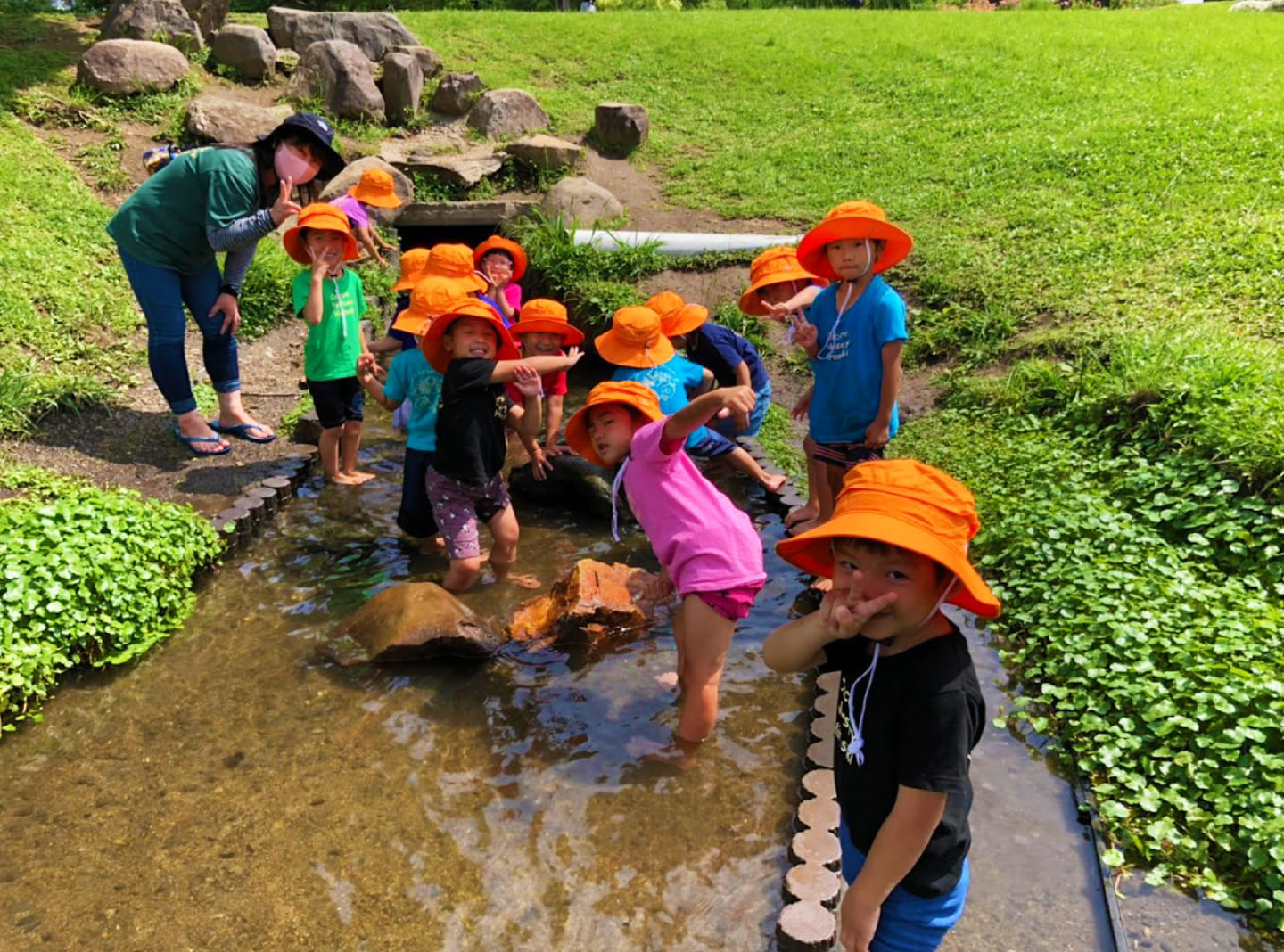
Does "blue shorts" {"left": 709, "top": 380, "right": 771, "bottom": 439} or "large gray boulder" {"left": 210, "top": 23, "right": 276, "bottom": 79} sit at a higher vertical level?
"large gray boulder" {"left": 210, "top": 23, "right": 276, "bottom": 79}

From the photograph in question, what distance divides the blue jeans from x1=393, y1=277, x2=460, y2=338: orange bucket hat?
2.07 meters

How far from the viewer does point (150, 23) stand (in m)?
14.7

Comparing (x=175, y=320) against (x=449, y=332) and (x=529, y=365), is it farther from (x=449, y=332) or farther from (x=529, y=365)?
(x=529, y=365)

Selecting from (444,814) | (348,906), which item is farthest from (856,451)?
(348,906)

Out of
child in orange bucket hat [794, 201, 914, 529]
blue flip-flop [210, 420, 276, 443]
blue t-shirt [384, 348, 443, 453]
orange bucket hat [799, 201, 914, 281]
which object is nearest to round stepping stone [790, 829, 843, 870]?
child in orange bucket hat [794, 201, 914, 529]

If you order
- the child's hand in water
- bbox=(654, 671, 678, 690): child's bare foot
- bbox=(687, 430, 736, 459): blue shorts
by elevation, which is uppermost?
the child's hand in water

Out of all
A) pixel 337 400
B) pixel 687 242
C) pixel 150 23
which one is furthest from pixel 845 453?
pixel 150 23

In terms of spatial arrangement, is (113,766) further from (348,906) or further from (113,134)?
(113,134)

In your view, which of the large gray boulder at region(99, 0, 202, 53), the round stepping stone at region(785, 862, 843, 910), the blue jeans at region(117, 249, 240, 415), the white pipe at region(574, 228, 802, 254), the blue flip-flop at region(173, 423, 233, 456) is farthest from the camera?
the large gray boulder at region(99, 0, 202, 53)

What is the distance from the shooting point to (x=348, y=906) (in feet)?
9.95

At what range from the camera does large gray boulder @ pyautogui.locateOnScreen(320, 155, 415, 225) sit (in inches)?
466

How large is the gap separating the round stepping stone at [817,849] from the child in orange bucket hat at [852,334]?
1951 mm

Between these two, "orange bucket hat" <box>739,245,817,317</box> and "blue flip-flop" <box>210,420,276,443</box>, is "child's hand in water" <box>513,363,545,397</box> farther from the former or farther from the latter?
"blue flip-flop" <box>210,420,276,443</box>

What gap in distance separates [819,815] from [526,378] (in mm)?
2522
